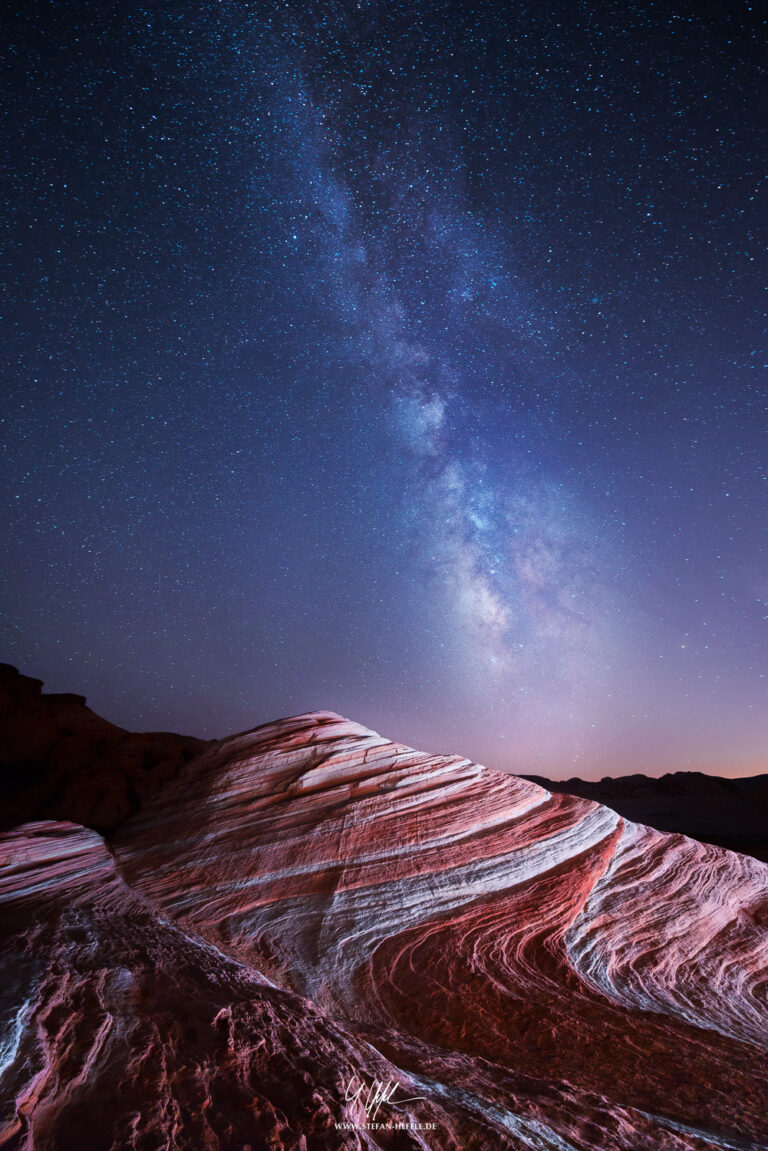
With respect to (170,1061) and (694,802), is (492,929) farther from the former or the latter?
(694,802)

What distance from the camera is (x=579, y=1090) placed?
11.2ft

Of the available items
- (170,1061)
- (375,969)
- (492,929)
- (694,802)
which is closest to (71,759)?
(375,969)

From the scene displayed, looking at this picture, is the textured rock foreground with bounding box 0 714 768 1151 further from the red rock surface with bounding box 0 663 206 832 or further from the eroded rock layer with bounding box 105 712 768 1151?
the red rock surface with bounding box 0 663 206 832

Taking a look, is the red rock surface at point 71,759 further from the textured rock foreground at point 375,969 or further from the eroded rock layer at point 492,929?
the eroded rock layer at point 492,929

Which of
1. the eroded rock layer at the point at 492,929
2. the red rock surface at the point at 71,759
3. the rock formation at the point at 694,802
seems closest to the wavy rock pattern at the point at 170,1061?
the eroded rock layer at the point at 492,929

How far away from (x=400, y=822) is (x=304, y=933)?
2596 millimetres

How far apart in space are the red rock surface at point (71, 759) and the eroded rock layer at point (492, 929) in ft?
11.5

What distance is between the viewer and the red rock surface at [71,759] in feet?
44.3

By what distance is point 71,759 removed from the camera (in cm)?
1733

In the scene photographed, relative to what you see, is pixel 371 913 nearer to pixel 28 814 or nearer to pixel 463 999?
pixel 463 999

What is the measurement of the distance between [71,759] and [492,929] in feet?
54.6

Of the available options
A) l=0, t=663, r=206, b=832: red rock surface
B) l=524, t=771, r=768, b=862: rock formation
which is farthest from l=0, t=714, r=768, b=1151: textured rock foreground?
l=524, t=771, r=768, b=862: rock formation

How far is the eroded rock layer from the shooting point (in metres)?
3.86

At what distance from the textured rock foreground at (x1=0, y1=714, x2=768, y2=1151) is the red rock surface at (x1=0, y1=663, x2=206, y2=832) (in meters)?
2.35
